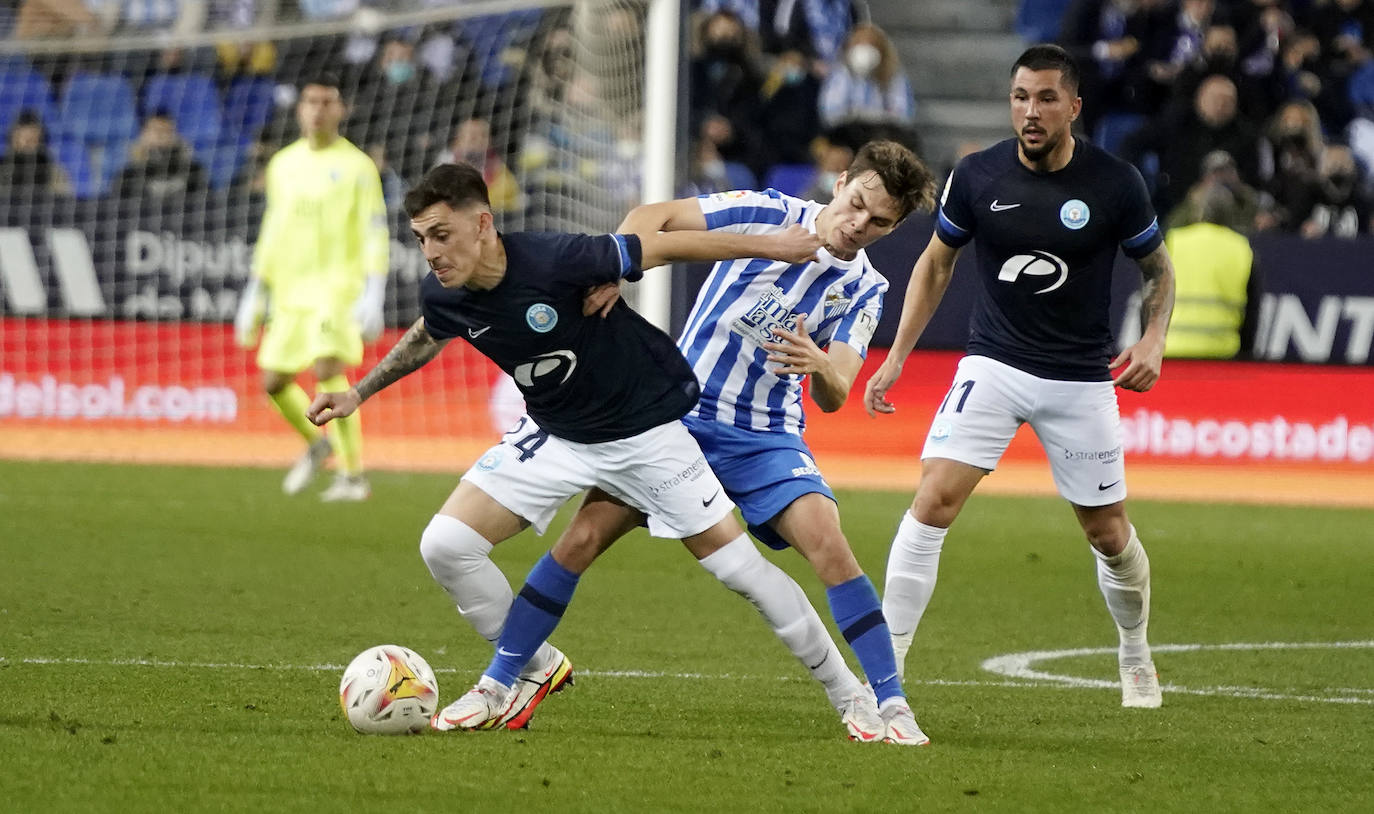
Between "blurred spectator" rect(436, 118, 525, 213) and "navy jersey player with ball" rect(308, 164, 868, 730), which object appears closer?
"navy jersey player with ball" rect(308, 164, 868, 730)

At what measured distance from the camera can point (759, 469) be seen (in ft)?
19.7

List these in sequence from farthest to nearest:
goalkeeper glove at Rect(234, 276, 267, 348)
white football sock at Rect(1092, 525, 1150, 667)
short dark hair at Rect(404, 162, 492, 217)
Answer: goalkeeper glove at Rect(234, 276, 267, 348) < white football sock at Rect(1092, 525, 1150, 667) < short dark hair at Rect(404, 162, 492, 217)

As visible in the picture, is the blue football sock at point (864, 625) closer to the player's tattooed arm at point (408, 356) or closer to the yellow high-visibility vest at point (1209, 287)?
the player's tattooed arm at point (408, 356)

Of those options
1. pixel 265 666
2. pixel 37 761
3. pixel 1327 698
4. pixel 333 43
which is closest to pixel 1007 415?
pixel 1327 698

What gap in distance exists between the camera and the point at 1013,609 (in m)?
9.00

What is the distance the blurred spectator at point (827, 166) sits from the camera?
15.8 meters

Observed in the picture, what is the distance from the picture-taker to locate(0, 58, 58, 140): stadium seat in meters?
18.0

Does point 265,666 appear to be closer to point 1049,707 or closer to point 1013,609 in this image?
point 1049,707

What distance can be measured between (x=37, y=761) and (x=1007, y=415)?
328 centimetres

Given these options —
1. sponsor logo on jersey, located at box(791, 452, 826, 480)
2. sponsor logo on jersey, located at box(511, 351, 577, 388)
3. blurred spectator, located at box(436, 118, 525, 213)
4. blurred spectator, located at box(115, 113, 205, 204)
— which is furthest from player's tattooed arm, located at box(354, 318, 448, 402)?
blurred spectator, located at box(115, 113, 205, 204)

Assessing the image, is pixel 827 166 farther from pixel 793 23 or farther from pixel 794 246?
pixel 794 246

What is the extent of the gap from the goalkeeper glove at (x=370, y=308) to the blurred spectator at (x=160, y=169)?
430cm

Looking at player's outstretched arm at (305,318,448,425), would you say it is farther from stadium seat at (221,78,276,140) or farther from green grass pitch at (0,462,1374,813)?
stadium seat at (221,78,276,140)

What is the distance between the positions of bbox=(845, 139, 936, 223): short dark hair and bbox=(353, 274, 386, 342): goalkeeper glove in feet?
23.1
